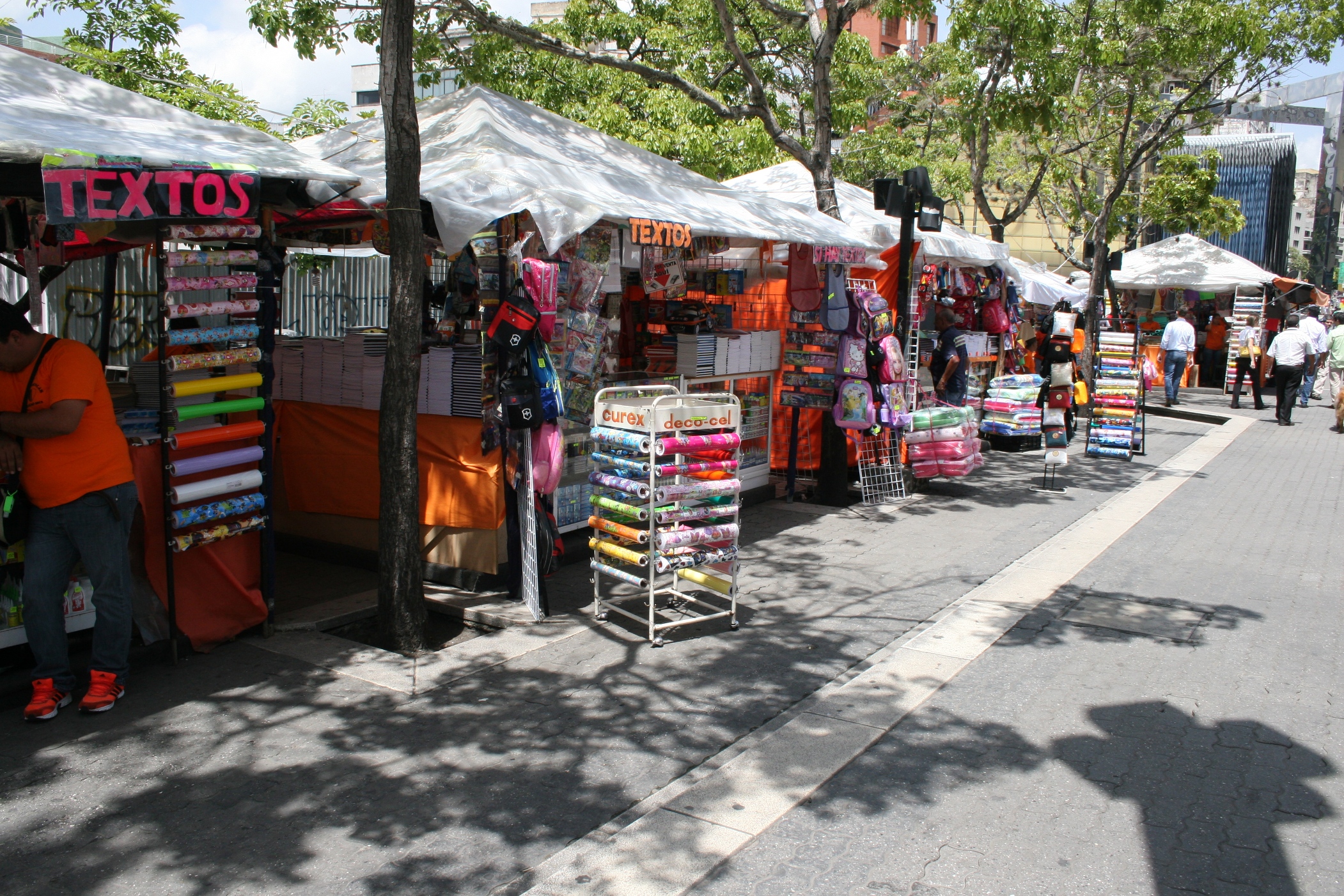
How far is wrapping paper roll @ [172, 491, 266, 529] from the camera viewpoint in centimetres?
524

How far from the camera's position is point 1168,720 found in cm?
484

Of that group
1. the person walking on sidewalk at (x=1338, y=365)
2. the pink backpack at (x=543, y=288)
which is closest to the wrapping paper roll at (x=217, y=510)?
the pink backpack at (x=543, y=288)

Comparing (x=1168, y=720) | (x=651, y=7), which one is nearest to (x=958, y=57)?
(x=651, y=7)

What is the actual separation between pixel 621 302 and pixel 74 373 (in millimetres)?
5634

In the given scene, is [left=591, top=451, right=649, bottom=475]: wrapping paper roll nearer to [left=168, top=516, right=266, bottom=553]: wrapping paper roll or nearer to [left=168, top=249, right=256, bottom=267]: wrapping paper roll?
[left=168, top=516, right=266, bottom=553]: wrapping paper roll

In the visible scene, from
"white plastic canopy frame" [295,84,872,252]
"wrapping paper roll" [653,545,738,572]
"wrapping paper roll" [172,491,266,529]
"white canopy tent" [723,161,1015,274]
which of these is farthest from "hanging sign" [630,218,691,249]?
"white canopy tent" [723,161,1015,274]

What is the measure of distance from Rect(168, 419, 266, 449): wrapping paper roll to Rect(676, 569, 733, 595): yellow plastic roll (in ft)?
8.60

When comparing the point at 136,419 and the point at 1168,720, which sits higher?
the point at 136,419

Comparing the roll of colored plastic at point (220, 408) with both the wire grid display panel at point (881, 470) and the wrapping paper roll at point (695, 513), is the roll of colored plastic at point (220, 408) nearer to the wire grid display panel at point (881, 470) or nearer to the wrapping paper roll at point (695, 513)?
the wrapping paper roll at point (695, 513)

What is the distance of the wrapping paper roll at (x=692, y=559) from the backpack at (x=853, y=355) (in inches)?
145

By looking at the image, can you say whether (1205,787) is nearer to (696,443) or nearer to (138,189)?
(696,443)

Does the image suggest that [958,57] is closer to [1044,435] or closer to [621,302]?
[1044,435]

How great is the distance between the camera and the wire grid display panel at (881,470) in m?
10.0

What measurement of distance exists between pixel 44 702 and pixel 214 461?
4.79 feet
